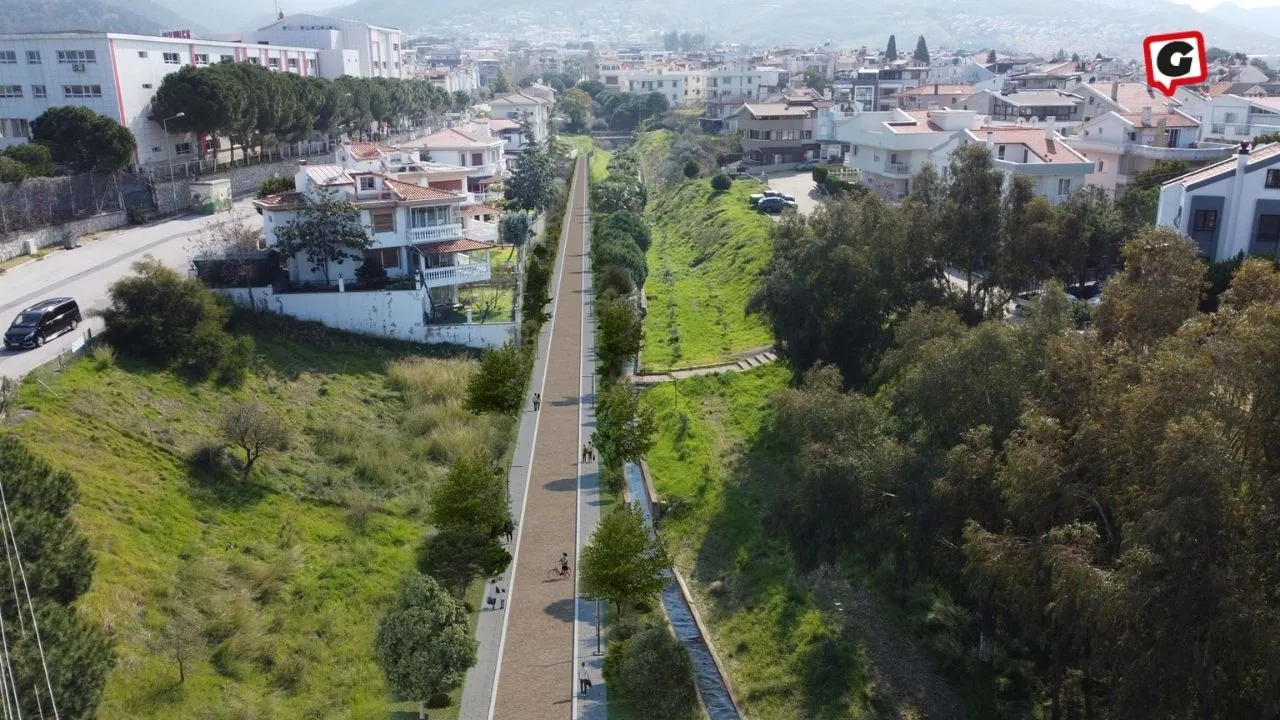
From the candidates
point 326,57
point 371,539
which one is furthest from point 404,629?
Answer: point 326,57

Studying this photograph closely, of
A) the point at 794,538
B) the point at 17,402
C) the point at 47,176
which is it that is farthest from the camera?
the point at 47,176

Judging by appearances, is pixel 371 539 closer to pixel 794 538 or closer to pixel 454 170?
pixel 794 538

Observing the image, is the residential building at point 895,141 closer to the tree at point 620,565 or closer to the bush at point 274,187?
the bush at point 274,187

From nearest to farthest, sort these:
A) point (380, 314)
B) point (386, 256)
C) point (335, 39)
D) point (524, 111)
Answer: point (380, 314) → point (386, 256) → point (335, 39) → point (524, 111)

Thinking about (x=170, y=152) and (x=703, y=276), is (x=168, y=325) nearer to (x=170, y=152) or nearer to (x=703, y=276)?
(x=703, y=276)

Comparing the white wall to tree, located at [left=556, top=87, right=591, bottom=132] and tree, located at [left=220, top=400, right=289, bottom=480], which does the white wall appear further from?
tree, located at [left=556, top=87, right=591, bottom=132]

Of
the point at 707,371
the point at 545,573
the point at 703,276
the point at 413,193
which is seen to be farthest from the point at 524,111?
the point at 545,573

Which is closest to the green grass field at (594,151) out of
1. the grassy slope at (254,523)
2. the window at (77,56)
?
the window at (77,56)
